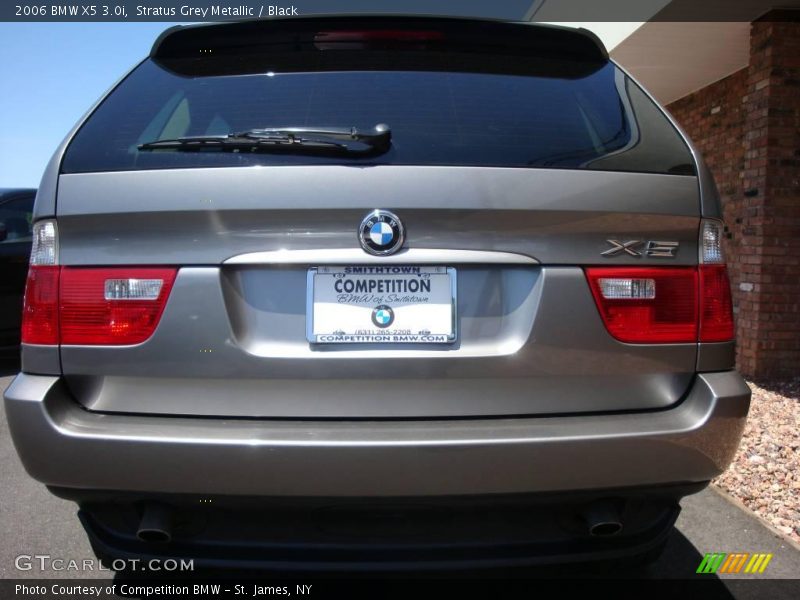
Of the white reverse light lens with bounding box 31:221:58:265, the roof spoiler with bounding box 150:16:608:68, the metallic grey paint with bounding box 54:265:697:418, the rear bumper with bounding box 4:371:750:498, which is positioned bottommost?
the rear bumper with bounding box 4:371:750:498

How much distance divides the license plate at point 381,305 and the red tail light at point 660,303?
396mm

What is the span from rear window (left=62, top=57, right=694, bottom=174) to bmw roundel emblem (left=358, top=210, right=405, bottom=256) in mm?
157

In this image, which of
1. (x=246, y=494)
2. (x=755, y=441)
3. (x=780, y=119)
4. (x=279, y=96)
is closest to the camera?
(x=246, y=494)

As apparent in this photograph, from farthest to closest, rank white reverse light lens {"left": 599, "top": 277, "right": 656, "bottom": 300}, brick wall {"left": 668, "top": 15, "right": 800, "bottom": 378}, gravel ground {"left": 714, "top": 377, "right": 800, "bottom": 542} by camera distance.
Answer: brick wall {"left": 668, "top": 15, "right": 800, "bottom": 378}, gravel ground {"left": 714, "top": 377, "right": 800, "bottom": 542}, white reverse light lens {"left": 599, "top": 277, "right": 656, "bottom": 300}

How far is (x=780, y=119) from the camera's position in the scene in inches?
215

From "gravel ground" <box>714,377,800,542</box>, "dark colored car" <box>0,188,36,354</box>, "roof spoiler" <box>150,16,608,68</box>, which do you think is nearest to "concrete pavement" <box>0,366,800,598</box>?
"gravel ground" <box>714,377,800,542</box>

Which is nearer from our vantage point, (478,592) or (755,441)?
(478,592)

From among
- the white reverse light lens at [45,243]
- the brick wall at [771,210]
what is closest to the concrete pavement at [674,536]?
the white reverse light lens at [45,243]

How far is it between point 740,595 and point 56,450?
2.33 m

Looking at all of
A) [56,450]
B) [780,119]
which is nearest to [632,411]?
[56,450]

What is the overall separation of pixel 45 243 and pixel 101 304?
0.24m

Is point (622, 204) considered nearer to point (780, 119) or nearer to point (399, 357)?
point (399, 357)

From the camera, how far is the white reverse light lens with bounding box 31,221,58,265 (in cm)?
178

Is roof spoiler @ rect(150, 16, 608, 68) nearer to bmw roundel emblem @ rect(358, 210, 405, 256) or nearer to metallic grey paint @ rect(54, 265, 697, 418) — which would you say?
bmw roundel emblem @ rect(358, 210, 405, 256)
